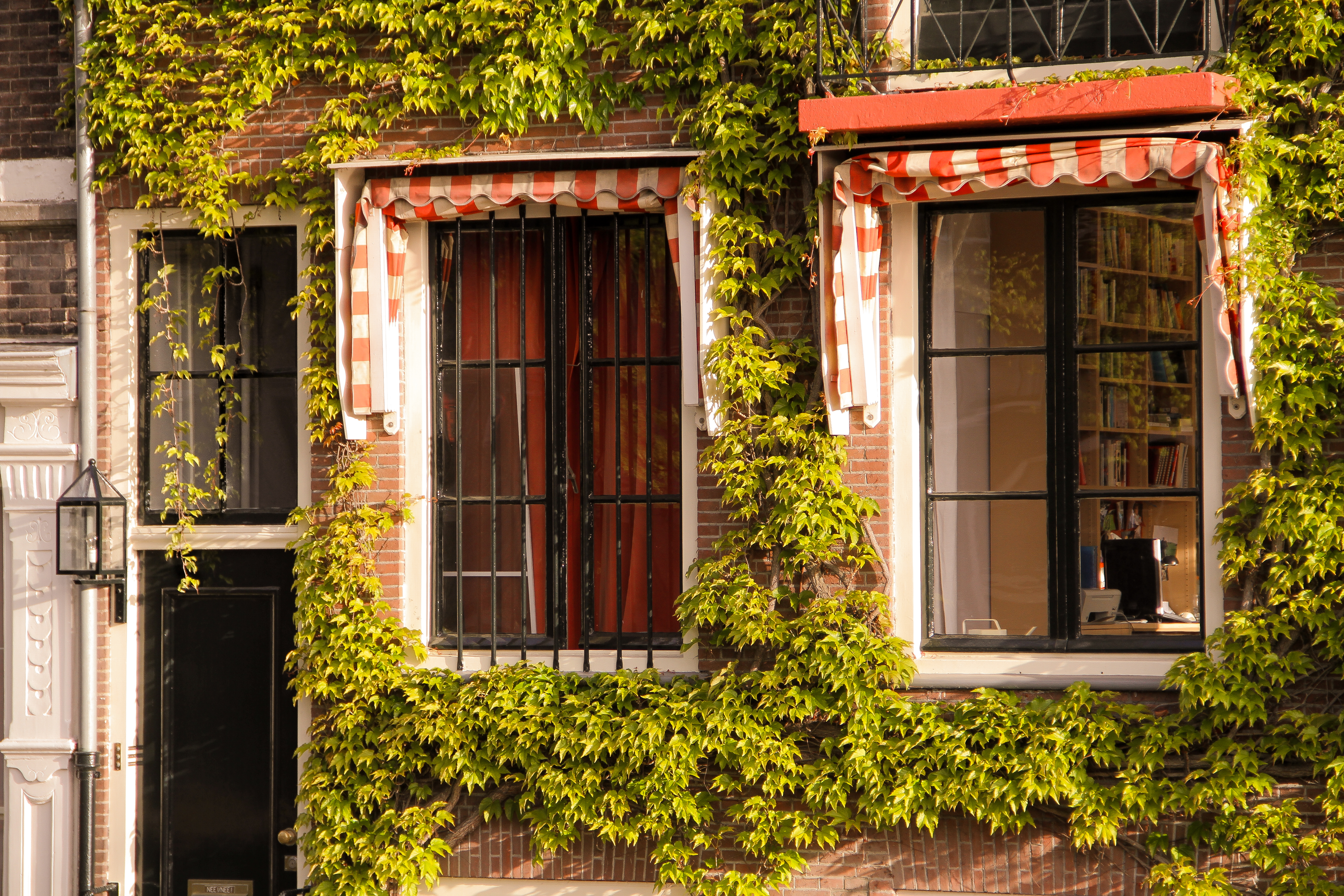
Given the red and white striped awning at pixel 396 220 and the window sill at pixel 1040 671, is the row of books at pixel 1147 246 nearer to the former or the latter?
the window sill at pixel 1040 671

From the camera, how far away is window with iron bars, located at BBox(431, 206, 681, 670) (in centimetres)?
638

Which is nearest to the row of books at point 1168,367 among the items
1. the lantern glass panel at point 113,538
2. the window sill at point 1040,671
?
the window sill at point 1040,671

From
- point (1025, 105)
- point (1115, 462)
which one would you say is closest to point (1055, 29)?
point (1025, 105)

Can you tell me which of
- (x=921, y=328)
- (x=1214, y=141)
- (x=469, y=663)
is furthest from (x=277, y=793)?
(x=1214, y=141)

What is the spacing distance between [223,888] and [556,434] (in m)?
3.18

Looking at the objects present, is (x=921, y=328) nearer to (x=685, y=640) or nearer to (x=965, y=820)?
(x=685, y=640)

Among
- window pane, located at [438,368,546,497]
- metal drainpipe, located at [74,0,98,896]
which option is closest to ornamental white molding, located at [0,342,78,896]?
metal drainpipe, located at [74,0,98,896]

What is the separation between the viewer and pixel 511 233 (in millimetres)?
6574

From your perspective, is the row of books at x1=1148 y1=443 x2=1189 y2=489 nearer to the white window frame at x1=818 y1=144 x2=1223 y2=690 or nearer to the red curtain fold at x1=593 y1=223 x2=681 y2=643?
the white window frame at x1=818 y1=144 x2=1223 y2=690

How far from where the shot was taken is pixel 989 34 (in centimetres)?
603

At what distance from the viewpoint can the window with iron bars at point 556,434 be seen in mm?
6383

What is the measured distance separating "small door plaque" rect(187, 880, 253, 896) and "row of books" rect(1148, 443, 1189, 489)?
5337 mm

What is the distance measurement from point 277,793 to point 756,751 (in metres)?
2.80

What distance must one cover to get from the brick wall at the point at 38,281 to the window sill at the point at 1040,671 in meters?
5.22
